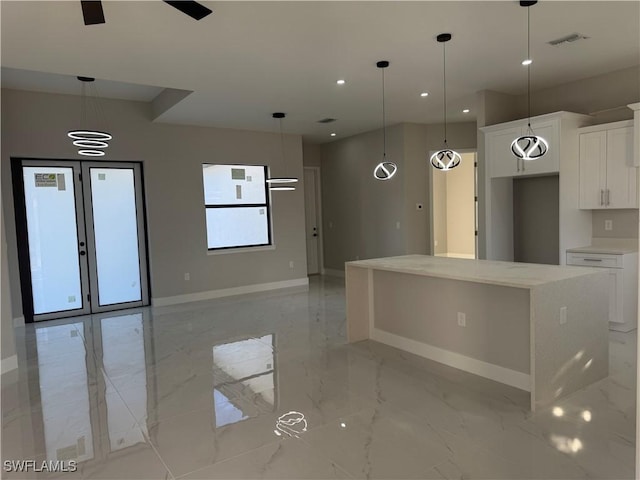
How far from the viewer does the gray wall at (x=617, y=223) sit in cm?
481

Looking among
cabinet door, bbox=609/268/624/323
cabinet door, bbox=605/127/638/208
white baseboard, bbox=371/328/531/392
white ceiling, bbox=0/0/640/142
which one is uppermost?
white ceiling, bbox=0/0/640/142

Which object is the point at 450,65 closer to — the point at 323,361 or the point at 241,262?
the point at 323,361

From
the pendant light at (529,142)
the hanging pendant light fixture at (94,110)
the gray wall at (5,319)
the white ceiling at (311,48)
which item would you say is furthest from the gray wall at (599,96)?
the gray wall at (5,319)

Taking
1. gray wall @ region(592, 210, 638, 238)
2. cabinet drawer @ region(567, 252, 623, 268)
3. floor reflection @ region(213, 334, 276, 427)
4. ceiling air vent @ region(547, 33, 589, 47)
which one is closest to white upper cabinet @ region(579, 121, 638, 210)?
gray wall @ region(592, 210, 638, 238)

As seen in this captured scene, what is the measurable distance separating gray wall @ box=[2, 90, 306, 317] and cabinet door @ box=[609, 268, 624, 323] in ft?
16.7

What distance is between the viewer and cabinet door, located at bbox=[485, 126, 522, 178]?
526 centimetres

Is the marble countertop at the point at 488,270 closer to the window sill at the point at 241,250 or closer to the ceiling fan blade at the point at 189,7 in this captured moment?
the ceiling fan blade at the point at 189,7

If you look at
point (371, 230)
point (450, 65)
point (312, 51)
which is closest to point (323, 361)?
point (312, 51)

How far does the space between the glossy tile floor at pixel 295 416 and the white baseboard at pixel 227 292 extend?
216 centimetres

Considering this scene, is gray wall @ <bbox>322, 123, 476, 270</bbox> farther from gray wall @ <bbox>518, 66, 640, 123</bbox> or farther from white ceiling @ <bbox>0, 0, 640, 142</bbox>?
gray wall @ <bbox>518, 66, 640, 123</bbox>

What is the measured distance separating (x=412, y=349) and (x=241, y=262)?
425 centimetres

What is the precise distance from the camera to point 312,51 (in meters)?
3.99

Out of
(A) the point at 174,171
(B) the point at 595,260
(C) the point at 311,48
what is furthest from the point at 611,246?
(A) the point at 174,171

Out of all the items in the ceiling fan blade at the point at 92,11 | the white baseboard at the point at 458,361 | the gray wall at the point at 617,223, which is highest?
the ceiling fan blade at the point at 92,11
